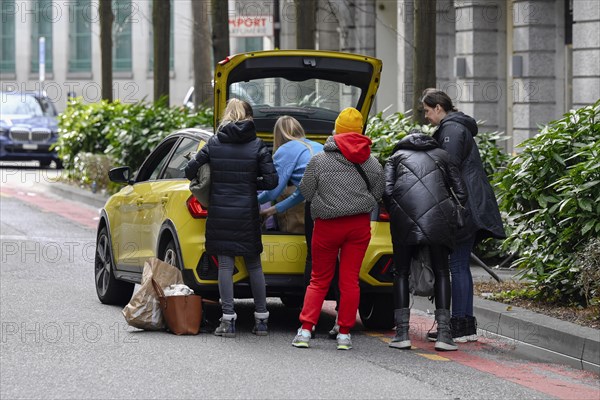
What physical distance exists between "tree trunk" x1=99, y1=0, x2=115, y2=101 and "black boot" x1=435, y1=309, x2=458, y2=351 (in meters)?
20.6

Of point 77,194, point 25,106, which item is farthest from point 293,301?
point 25,106

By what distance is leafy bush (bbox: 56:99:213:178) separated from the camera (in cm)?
2291

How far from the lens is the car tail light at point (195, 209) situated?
410 inches

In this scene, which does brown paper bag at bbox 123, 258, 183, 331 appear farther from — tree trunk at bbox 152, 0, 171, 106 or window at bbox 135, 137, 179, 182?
tree trunk at bbox 152, 0, 171, 106

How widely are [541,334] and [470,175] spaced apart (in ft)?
4.19

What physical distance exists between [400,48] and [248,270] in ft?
67.4

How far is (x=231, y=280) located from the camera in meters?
10.2

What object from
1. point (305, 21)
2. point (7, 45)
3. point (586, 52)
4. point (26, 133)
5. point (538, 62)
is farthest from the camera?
point (7, 45)

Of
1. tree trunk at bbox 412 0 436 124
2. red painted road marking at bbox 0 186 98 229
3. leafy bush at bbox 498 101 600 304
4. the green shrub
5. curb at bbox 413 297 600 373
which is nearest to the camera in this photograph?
curb at bbox 413 297 600 373

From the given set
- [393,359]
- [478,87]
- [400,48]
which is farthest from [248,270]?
[400,48]

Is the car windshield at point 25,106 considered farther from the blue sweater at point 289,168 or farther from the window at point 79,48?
the window at point 79,48

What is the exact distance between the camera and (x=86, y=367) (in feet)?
29.3

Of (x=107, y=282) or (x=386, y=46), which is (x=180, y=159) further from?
(x=386, y=46)

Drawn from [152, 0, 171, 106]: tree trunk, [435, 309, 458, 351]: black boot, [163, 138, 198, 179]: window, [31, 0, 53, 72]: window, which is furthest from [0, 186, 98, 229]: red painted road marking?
[31, 0, 53, 72]: window
